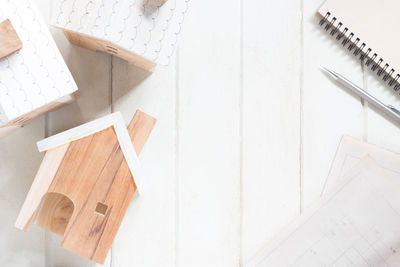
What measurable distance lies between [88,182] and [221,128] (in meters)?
0.22

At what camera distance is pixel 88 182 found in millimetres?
553

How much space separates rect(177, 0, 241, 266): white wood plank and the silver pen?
16 centimetres

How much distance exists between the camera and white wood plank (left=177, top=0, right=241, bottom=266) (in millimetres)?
654

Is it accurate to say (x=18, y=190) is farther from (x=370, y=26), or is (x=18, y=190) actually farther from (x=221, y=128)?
(x=370, y=26)

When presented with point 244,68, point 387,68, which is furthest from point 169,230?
point 387,68

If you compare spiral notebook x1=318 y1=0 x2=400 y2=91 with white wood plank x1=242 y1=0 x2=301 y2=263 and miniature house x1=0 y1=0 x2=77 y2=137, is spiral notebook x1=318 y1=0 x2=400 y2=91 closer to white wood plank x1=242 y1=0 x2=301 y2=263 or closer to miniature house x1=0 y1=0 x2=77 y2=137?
white wood plank x1=242 y1=0 x2=301 y2=263

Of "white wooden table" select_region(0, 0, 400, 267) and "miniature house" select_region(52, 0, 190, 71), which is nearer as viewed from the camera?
"miniature house" select_region(52, 0, 190, 71)

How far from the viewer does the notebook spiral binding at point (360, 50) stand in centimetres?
66

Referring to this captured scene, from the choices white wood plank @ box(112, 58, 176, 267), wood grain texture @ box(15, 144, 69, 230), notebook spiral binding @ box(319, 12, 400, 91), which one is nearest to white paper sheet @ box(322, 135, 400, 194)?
notebook spiral binding @ box(319, 12, 400, 91)

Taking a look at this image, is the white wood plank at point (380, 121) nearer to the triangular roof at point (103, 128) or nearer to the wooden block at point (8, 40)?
the triangular roof at point (103, 128)

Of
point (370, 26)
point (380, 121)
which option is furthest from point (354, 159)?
point (370, 26)

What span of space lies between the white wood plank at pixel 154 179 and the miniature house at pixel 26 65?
0.16 meters

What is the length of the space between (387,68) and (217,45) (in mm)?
275

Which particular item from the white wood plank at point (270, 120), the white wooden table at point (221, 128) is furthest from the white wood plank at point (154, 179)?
the white wood plank at point (270, 120)
